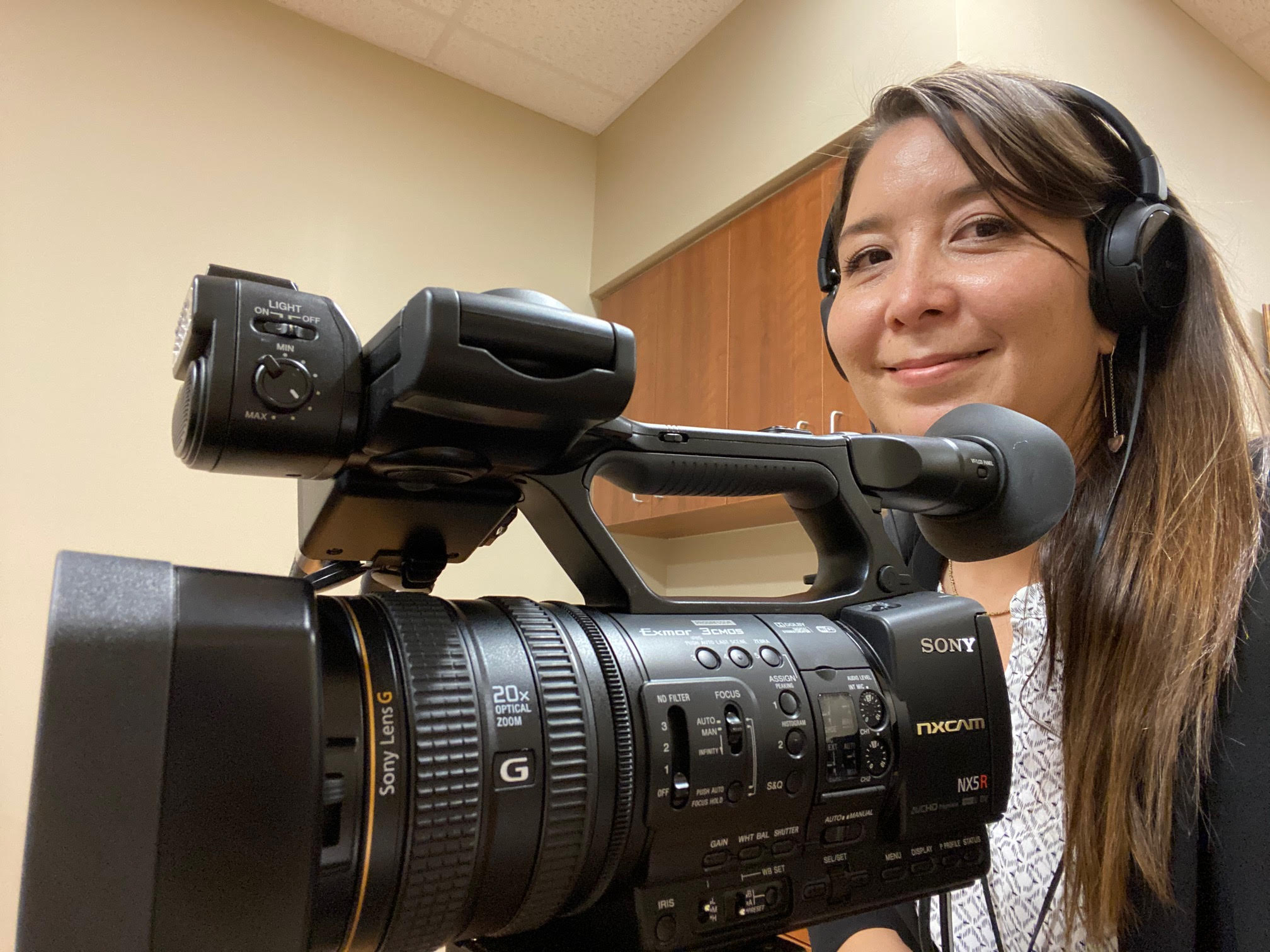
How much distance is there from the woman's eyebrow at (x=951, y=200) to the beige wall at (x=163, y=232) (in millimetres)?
1484

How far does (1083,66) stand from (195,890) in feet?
6.11

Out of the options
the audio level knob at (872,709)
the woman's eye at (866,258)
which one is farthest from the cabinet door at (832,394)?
the audio level knob at (872,709)

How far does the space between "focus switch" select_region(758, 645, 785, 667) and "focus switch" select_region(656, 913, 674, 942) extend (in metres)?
0.13

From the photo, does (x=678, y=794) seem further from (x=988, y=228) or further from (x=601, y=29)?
(x=601, y=29)

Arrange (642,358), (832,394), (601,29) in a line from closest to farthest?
(832,394) < (601,29) < (642,358)

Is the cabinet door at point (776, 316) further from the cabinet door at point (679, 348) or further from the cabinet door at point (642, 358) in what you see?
the cabinet door at point (642, 358)

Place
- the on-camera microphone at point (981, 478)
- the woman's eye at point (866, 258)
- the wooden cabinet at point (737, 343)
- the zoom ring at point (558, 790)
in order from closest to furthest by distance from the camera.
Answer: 1. the zoom ring at point (558, 790)
2. the on-camera microphone at point (981, 478)
3. the woman's eye at point (866, 258)
4. the wooden cabinet at point (737, 343)

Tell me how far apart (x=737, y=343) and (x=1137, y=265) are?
131 cm

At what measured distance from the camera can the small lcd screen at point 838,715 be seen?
44 cm

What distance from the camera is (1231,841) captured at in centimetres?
53

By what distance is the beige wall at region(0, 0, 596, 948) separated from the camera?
1.61 meters

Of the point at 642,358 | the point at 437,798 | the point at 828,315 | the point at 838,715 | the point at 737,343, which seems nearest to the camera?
the point at 437,798

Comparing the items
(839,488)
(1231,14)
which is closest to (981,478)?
(839,488)

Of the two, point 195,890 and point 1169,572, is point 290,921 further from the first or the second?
point 1169,572
